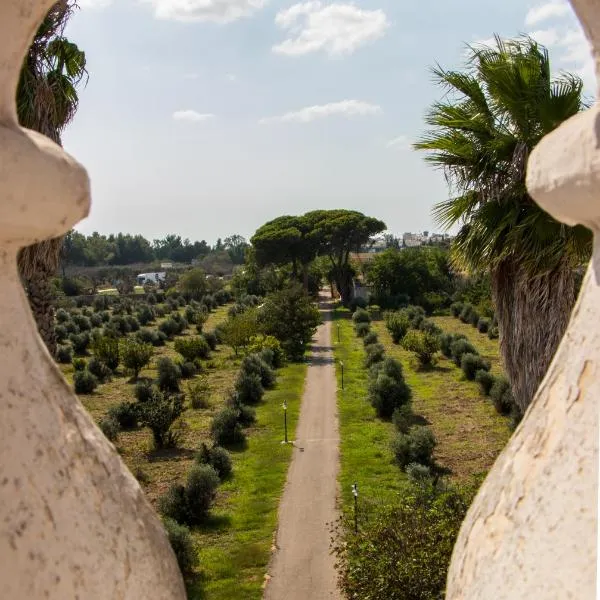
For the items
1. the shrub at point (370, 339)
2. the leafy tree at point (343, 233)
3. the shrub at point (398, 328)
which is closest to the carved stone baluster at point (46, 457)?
the shrub at point (370, 339)

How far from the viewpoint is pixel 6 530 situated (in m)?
1.27

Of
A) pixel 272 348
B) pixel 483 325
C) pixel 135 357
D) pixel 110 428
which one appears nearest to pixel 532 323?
pixel 110 428

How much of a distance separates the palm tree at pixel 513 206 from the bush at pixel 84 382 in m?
17.2

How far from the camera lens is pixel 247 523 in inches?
471

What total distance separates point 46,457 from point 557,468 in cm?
91

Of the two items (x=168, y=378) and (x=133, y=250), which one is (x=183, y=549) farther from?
(x=133, y=250)

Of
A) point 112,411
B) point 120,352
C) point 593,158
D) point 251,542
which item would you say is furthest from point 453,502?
point 120,352

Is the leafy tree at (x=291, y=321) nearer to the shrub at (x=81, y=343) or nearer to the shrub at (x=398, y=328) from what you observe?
the shrub at (x=398, y=328)

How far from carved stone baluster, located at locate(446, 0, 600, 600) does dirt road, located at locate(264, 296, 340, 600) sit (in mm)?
8374

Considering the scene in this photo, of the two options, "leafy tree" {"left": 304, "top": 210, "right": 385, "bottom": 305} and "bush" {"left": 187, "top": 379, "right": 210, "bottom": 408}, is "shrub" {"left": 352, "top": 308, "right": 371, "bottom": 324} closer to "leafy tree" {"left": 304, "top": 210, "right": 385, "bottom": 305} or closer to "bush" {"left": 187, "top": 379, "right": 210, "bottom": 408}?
"leafy tree" {"left": 304, "top": 210, "right": 385, "bottom": 305}

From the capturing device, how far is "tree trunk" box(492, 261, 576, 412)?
22.0 feet

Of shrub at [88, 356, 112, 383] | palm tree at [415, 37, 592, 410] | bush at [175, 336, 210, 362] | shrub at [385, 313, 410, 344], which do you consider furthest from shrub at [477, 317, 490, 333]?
palm tree at [415, 37, 592, 410]

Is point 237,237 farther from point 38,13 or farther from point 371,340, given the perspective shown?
point 38,13

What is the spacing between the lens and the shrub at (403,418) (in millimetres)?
16812
